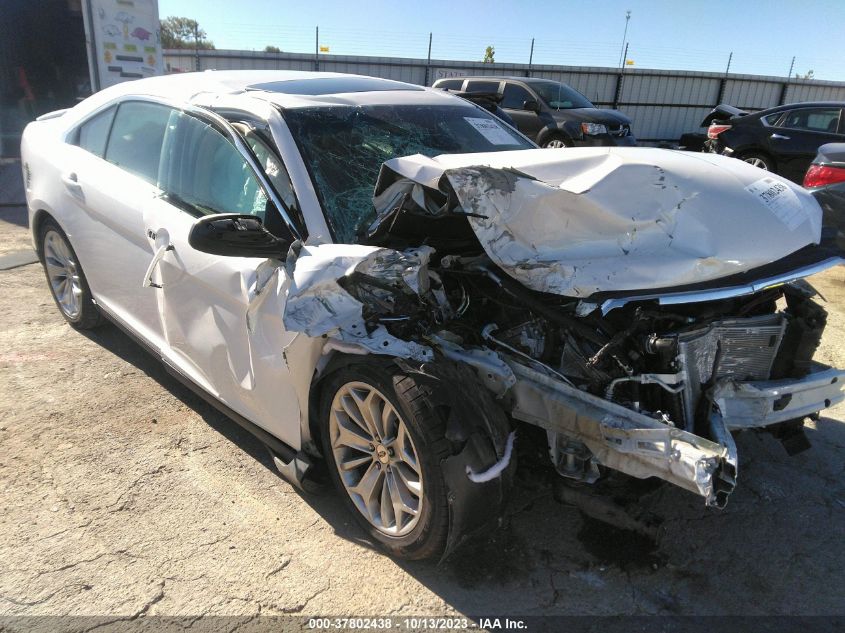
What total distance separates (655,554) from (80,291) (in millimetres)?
3943

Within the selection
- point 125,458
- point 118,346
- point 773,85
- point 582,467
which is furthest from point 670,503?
point 773,85

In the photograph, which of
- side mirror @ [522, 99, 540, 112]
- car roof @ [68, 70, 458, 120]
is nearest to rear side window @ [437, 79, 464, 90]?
side mirror @ [522, 99, 540, 112]

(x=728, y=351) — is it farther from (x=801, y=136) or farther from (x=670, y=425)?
(x=801, y=136)

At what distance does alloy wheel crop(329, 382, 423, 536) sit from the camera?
236 cm

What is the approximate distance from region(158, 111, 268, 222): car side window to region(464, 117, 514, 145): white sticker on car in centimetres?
143

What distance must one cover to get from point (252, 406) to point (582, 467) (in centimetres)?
149

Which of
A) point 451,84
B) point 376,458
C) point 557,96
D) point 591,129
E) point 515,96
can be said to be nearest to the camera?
point 376,458

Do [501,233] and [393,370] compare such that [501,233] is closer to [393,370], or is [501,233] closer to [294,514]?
[393,370]

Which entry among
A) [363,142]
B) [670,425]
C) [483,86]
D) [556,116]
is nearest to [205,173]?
[363,142]

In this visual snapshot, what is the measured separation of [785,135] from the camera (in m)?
10.9

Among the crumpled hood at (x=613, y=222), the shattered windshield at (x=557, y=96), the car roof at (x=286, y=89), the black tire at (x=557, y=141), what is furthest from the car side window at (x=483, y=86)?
the crumpled hood at (x=613, y=222)

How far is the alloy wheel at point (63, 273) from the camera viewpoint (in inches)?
168

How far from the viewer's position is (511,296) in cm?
252

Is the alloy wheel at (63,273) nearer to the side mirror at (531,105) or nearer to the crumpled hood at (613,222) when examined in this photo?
the crumpled hood at (613,222)
